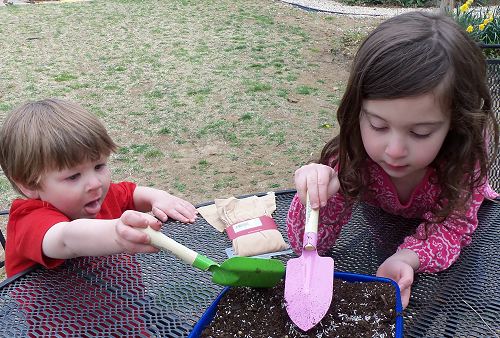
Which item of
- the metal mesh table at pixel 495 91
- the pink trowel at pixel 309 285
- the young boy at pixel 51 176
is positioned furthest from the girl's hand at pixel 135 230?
the metal mesh table at pixel 495 91

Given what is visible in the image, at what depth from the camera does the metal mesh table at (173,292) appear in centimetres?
107

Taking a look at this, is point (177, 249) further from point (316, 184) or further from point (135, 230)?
point (316, 184)

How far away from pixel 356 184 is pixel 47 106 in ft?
2.63

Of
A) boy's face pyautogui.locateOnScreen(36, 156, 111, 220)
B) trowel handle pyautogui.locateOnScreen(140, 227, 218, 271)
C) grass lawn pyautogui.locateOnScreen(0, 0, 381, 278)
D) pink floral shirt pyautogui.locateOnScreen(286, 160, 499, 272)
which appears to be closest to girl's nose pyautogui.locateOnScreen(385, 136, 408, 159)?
pink floral shirt pyautogui.locateOnScreen(286, 160, 499, 272)

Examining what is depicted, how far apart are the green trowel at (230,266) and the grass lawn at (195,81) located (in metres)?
1.91

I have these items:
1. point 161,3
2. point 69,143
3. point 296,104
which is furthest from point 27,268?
point 161,3

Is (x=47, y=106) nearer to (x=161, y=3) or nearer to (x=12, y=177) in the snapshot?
(x=12, y=177)

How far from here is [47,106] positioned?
1406 millimetres

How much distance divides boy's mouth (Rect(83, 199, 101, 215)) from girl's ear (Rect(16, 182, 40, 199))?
127 mm

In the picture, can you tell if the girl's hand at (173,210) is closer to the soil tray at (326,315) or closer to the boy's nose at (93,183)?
the boy's nose at (93,183)

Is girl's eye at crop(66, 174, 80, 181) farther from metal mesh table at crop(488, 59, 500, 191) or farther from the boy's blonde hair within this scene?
metal mesh table at crop(488, 59, 500, 191)

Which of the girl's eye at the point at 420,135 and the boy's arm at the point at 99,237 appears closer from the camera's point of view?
the boy's arm at the point at 99,237

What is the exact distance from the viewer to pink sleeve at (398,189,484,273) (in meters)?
1.22

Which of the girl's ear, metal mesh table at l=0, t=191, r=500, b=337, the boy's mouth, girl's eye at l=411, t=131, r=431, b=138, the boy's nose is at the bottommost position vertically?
metal mesh table at l=0, t=191, r=500, b=337
